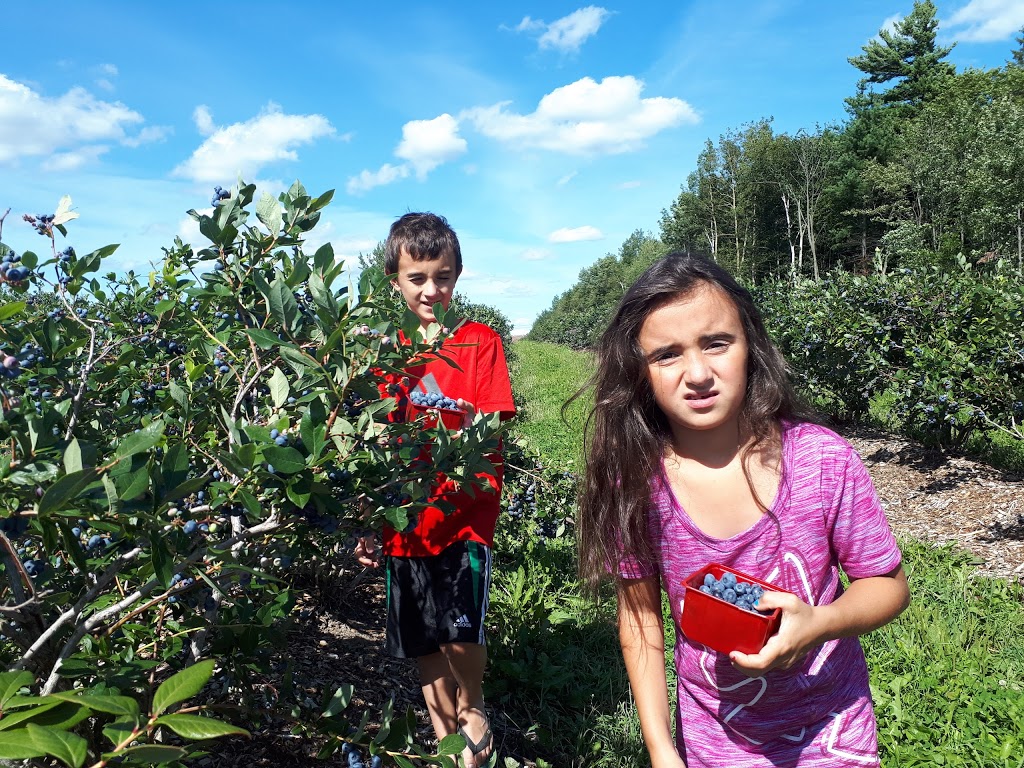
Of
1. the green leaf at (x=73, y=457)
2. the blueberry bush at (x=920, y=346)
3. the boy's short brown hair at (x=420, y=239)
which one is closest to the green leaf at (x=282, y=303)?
the green leaf at (x=73, y=457)

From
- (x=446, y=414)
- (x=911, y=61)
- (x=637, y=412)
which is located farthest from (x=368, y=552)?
(x=911, y=61)

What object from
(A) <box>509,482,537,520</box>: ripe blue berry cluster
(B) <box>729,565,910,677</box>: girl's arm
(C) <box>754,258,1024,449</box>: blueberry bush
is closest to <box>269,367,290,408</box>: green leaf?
(B) <box>729,565,910,677</box>: girl's arm

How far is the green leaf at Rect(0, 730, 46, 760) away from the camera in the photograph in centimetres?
66

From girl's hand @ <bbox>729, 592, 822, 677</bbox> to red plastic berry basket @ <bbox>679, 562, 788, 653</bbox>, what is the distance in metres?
0.01

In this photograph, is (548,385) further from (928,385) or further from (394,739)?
(394,739)

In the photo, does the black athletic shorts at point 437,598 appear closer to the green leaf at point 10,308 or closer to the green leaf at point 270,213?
the green leaf at point 270,213

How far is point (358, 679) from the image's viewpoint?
277 cm

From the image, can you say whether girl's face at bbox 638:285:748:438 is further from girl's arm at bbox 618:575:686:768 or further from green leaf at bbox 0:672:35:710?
green leaf at bbox 0:672:35:710

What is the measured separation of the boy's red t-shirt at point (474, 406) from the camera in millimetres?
2035

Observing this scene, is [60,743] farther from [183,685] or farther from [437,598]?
[437,598]

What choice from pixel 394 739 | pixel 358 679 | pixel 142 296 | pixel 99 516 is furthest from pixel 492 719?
pixel 99 516

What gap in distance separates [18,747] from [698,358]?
104 cm

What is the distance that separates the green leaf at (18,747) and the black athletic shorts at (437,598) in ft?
4.65

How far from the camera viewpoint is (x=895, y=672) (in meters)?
3.03
